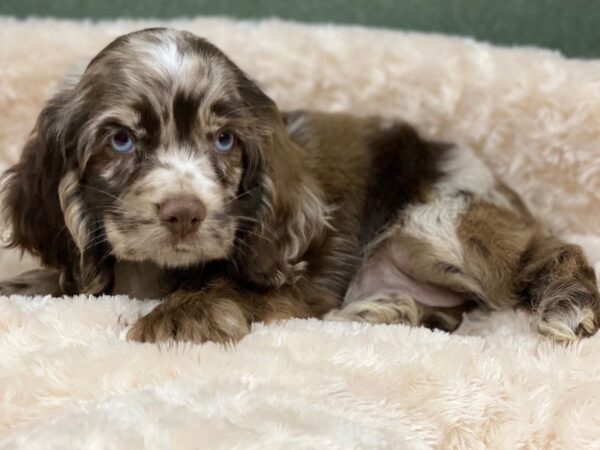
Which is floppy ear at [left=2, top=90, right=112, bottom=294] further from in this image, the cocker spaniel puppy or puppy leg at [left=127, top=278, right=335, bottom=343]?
puppy leg at [left=127, top=278, right=335, bottom=343]

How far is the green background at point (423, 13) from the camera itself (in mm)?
3773

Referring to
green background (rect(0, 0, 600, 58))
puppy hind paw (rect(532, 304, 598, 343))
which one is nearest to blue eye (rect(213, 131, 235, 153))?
puppy hind paw (rect(532, 304, 598, 343))

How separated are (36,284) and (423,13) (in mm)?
2260

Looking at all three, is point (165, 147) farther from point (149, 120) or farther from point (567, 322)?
point (567, 322)

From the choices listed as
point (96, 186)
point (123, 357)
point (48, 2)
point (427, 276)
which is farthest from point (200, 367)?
point (48, 2)

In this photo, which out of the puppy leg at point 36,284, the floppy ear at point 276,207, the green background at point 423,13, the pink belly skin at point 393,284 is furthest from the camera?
the green background at point 423,13

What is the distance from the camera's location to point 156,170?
2061 mm

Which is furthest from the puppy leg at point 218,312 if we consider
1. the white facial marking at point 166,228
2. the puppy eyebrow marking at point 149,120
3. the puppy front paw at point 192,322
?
the puppy eyebrow marking at point 149,120

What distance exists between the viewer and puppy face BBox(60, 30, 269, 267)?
1.99 meters

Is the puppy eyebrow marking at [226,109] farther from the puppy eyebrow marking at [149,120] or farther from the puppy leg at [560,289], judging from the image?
the puppy leg at [560,289]

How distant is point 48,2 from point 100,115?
210 centimetres

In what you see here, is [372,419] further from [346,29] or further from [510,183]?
[346,29]

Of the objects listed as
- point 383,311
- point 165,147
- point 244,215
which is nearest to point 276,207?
point 244,215

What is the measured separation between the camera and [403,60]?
10.3 ft
